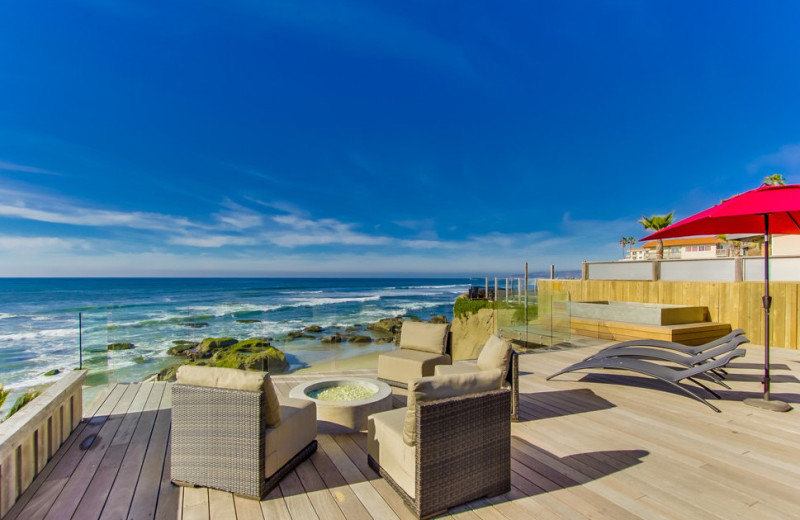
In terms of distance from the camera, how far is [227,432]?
5.82 ft

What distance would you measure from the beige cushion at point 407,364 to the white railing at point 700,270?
6354 mm

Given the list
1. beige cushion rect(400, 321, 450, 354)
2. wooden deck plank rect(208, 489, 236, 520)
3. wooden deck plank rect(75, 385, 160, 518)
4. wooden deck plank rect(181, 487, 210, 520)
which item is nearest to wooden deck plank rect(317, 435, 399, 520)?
wooden deck plank rect(208, 489, 236, 520)

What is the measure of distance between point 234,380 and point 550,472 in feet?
6.11

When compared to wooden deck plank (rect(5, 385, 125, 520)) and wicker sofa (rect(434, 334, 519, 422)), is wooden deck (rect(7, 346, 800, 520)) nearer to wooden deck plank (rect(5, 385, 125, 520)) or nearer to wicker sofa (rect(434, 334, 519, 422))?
wooden deck plank (rect(5, 385, 125, 520))

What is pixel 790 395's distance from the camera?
11.6 feet

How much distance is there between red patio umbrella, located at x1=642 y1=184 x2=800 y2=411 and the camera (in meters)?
2.84

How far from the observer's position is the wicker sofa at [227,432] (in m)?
1.74

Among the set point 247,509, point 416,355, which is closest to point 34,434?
point 247,509

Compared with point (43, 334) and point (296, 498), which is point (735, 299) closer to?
point (296, 498)

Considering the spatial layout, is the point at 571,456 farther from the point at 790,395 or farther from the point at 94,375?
the point at 94,375

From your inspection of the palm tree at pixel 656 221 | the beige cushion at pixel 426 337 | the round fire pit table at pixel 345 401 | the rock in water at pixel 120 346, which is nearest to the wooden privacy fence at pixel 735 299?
the beige cushion at pixel 426 337

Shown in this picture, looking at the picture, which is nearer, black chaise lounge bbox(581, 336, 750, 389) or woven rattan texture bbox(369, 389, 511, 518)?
woven rattan texture bbox(369, 389, 511, 518)

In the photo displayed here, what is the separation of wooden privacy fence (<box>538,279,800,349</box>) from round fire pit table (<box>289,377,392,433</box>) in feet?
14.5

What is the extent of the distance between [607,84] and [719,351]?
41.0 ft
